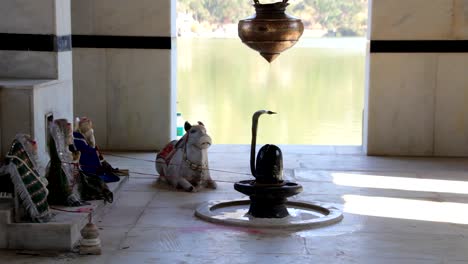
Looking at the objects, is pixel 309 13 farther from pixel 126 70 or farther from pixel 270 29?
pixel 270 29

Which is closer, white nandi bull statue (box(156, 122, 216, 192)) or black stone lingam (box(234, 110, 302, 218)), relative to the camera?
black stone lingam (box(234, 110, 302, 218))

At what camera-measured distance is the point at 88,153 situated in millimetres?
7199

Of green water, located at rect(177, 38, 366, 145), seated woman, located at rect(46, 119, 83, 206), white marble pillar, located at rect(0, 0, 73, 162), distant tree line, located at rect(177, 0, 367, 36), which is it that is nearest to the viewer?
seated woman, located at rect(46, 119, 83, 206)

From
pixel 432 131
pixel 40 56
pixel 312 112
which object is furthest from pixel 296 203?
pixel 312 112

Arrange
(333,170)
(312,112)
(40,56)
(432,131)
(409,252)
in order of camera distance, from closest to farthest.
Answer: (409,252) → (40,56) → (333,170) → (432,131) → (312,112)

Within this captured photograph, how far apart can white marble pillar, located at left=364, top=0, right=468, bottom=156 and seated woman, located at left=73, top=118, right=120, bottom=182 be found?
3.47m

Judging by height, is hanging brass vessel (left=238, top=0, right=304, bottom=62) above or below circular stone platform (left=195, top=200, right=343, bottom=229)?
above

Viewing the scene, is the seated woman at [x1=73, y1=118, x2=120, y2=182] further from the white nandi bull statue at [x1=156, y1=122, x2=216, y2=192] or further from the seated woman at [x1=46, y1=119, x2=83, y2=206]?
the seated woman at [x1=46, y1=119, x2=83, y2=206]

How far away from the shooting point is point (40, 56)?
738 cm

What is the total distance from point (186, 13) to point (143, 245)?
705 inches

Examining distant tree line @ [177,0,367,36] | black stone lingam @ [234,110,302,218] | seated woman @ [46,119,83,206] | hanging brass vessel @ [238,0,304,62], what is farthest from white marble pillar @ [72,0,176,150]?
distant tree line @ [177,0,367,36]

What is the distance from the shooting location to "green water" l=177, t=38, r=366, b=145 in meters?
14.0

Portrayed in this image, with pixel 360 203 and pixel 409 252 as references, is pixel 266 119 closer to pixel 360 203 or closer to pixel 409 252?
pixel 360 203

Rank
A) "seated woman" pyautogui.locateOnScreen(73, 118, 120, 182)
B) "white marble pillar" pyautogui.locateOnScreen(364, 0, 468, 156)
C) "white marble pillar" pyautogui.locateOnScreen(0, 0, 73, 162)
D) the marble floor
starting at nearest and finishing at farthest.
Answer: the marble floor, "seated woman" pyautogui.locateOnScreen(73, 118, 120, 182), "white marble pillar" pyautogui.locateOnScreen(0, 0, 73, 162), "white marble pillar" pyautogui.locateOnScreen(364, 0, 468, 156)
